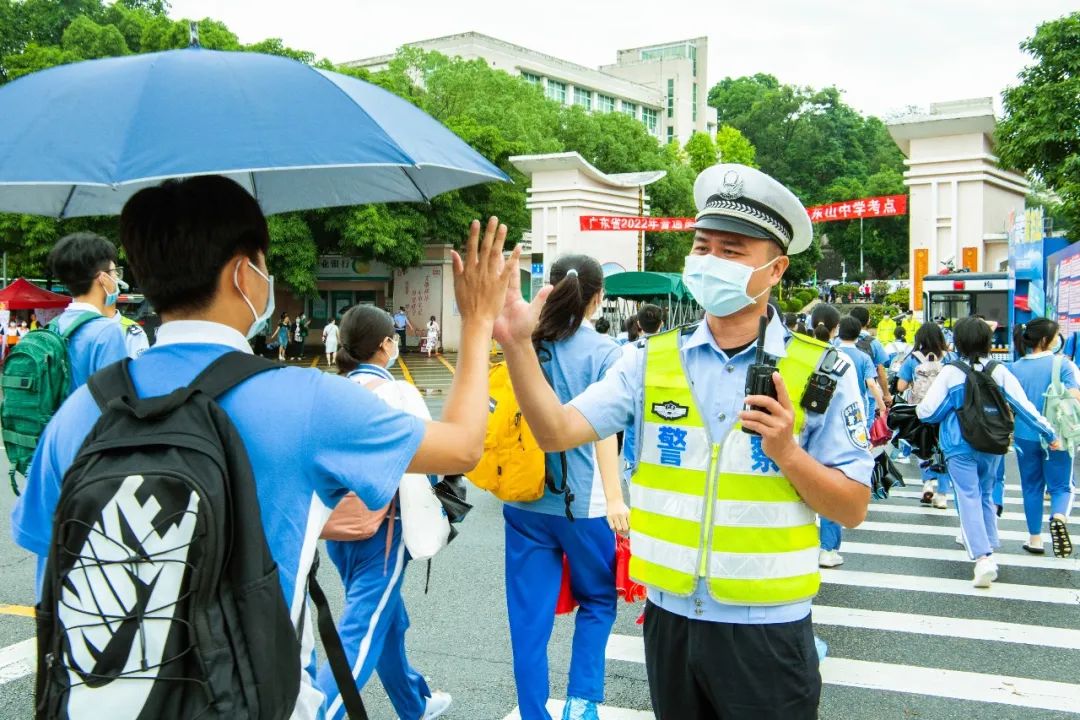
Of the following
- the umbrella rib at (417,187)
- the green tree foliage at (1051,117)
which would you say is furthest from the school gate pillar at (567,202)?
the umbrella rib at (417,187)

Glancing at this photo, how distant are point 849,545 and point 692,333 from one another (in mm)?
5681

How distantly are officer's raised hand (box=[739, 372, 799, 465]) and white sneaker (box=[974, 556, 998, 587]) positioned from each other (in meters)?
4.86

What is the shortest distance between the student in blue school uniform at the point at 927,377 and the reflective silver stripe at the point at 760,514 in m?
5.73

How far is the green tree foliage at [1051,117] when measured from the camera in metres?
20.3

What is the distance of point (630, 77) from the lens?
261 ft

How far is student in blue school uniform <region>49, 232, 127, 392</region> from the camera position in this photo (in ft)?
13.1

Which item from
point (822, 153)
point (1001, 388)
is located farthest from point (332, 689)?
point (822, 153)

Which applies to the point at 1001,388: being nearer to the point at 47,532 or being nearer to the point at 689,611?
the point at 689,611

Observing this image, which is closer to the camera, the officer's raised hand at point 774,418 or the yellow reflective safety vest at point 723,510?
the officer's raised hand at point 774,418

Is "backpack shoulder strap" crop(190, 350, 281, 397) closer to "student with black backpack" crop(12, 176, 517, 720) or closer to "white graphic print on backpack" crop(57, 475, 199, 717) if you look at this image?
"student with black backpack" crop(12, 176, 517, 720)

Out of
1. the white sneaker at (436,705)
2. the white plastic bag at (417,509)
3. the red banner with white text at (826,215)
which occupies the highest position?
the red banner with white text at (826,215)

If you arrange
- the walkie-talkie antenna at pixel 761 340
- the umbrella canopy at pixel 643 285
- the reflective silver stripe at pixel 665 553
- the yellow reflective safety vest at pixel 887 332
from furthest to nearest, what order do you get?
the umbrella canopy at pixel 643 285 → the yellow reflective safety vest at pixel 887 332 → the reflective silver stripe at pixel 665 553 → the walkie-talkie antenna at pixel 761 340

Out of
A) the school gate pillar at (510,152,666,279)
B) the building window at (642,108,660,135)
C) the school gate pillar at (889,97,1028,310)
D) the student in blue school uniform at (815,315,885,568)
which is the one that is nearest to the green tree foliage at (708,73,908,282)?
the building window at (642,108,660,135)

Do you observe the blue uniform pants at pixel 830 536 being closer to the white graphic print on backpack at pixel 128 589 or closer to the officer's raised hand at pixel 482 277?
the officer's raised hand at pixel 482 277
